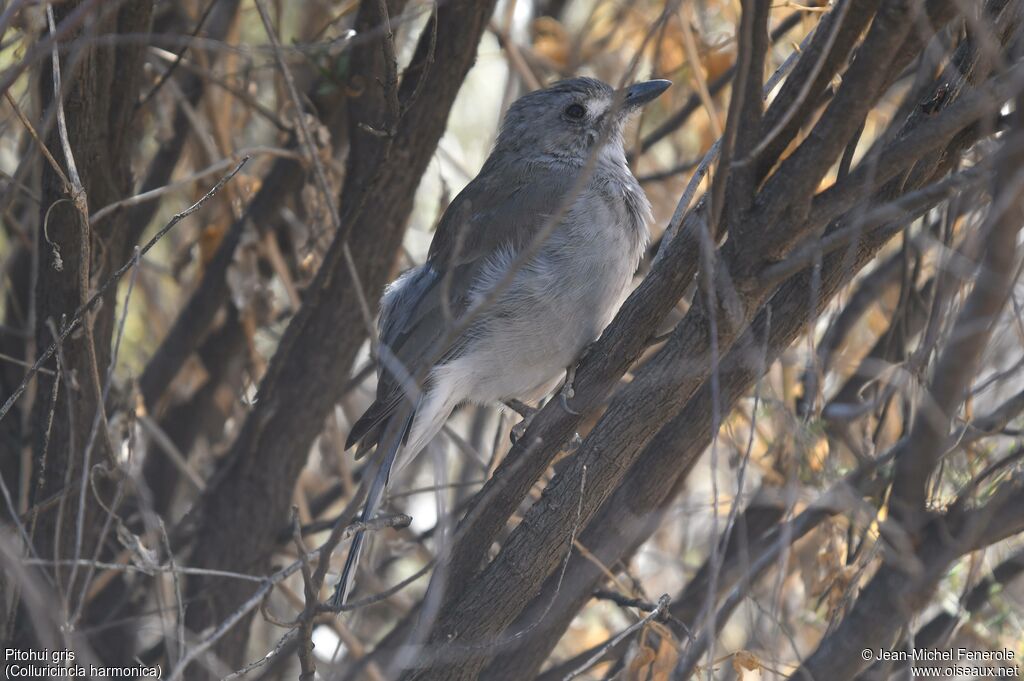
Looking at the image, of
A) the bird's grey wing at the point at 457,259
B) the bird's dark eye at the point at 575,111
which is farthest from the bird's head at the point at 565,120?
the bird's grey wing at the point at 457,259

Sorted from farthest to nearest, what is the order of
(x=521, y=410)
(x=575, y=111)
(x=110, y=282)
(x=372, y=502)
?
(x=575, y=111), (x=521, y=410), (x=372, y=502), (x=110, y=282)

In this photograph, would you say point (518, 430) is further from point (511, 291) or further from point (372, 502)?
point (372, 502)

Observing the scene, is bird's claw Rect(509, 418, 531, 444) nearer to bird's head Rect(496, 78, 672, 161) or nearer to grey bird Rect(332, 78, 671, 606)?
grey bird Rect(332, 78, 671, 606)

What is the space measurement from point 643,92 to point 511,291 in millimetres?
1042

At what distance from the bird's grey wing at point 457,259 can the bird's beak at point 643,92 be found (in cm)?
39

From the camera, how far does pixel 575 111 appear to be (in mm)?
4730

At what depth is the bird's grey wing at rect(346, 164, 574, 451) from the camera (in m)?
4.18

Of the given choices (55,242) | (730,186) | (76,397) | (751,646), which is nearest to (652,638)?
(751,646)

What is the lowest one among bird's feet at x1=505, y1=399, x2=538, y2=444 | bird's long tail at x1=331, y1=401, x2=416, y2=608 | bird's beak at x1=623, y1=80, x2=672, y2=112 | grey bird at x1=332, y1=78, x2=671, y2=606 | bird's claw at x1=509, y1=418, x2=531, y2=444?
bird's long tail at x1=331, y1=401, x2=416, y2=608

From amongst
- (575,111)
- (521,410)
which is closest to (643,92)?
(575,111)

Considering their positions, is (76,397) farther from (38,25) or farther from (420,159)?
(420,159)

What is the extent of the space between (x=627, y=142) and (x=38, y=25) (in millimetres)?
2817

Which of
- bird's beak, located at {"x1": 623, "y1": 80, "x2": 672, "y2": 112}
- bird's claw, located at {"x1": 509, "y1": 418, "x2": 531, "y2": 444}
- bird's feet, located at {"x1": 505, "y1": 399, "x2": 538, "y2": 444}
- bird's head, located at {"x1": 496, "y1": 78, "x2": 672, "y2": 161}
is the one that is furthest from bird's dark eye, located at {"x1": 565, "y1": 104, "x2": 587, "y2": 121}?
bird's claw, located at {"x1": 509, "y1": 418, "x2": 531, "y2": 444}

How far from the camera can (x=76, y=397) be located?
145 inches
